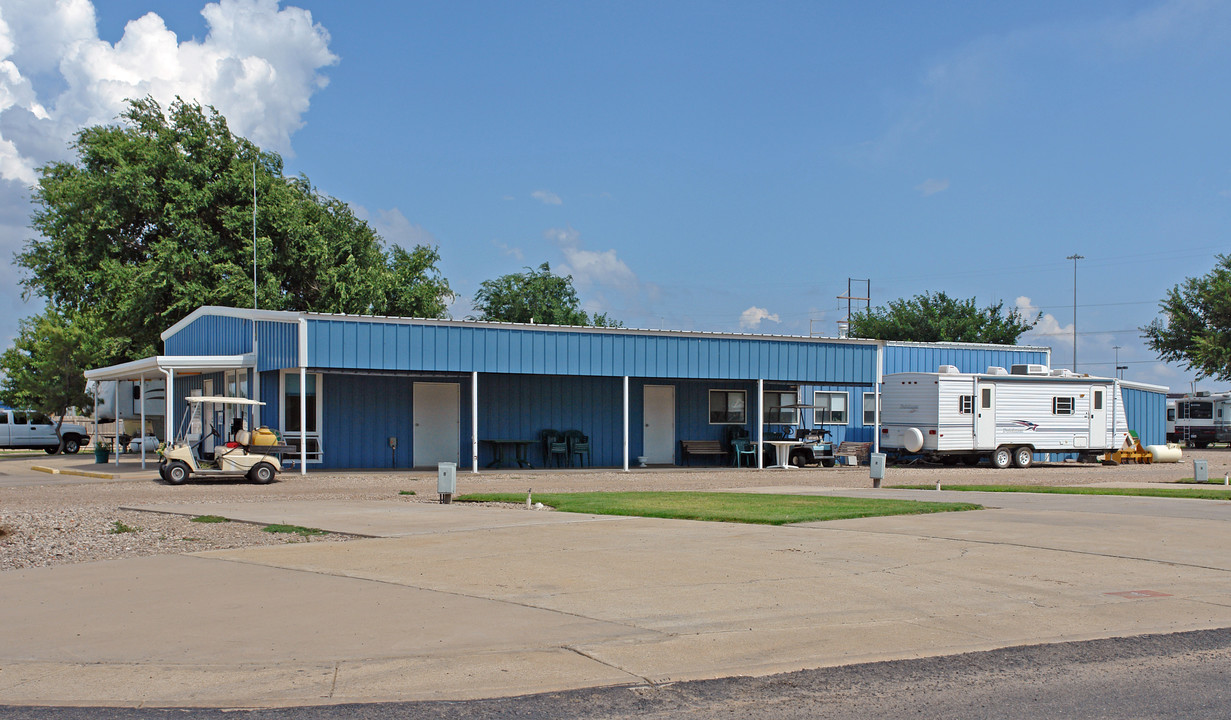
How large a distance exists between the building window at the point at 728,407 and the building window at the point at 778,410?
0.74 meters

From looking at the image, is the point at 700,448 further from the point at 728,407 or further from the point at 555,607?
the point at 555,607

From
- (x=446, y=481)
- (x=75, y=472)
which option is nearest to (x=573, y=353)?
(x=446, y=481)

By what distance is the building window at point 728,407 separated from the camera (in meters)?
31.4

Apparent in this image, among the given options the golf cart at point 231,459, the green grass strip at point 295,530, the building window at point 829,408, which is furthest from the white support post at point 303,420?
the building window at point 829,408

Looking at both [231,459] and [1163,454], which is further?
[1163,454]

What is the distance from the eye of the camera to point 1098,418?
32.4 metres

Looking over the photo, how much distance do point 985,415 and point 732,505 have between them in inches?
676

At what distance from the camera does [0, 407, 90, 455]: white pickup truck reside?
137 feet

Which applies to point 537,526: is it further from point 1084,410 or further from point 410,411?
point 1084,410

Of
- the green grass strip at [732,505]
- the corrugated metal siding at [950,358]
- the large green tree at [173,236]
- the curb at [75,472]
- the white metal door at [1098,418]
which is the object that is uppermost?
the large green tree at [173,236]

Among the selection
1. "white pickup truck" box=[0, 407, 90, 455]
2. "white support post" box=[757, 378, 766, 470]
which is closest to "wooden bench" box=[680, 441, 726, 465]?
"white support post" box=[757, 378, 766, 470]

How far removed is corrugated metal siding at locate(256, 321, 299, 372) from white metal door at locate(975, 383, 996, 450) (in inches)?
751

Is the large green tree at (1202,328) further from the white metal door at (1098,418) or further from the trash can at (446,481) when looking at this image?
the trash can at (446,481)

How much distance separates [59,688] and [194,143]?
41311 mm
